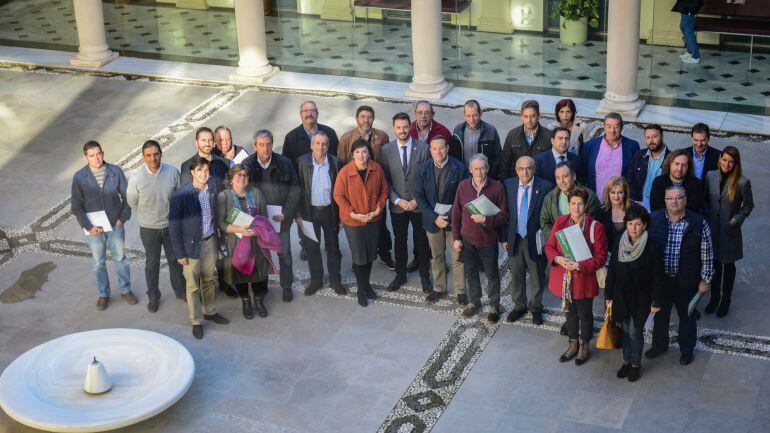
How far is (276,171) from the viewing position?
1025 cm

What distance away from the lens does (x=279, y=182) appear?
10.3 m

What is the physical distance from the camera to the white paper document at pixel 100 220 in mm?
10258

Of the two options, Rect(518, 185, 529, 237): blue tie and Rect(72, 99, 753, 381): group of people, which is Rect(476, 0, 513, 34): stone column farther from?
Rect(518, 185, 529, 237): blue tie

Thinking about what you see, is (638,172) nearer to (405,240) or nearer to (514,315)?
(514,315)

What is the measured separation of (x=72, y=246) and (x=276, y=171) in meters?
2.87

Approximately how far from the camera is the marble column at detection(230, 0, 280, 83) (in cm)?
1694

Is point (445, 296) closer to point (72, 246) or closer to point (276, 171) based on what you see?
point (276, 171)

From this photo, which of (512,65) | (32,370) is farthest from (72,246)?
(512,65)

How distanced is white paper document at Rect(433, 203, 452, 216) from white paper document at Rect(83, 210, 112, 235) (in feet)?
9.12

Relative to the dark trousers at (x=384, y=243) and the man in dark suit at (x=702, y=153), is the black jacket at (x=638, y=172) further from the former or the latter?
the dark trousers at (x=384, y=243)

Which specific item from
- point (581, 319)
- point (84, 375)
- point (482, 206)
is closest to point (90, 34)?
point (84, 375)

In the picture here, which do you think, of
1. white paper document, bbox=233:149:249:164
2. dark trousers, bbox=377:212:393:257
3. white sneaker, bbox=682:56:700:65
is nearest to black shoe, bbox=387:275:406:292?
dark trousers, bbox=377:212:393:257

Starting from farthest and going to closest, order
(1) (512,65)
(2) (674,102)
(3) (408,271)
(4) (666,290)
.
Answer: (1) (512,65) < (2) (674,102) < (3) (408,271) < (4) (666,290)

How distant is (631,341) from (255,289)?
3258 mm
